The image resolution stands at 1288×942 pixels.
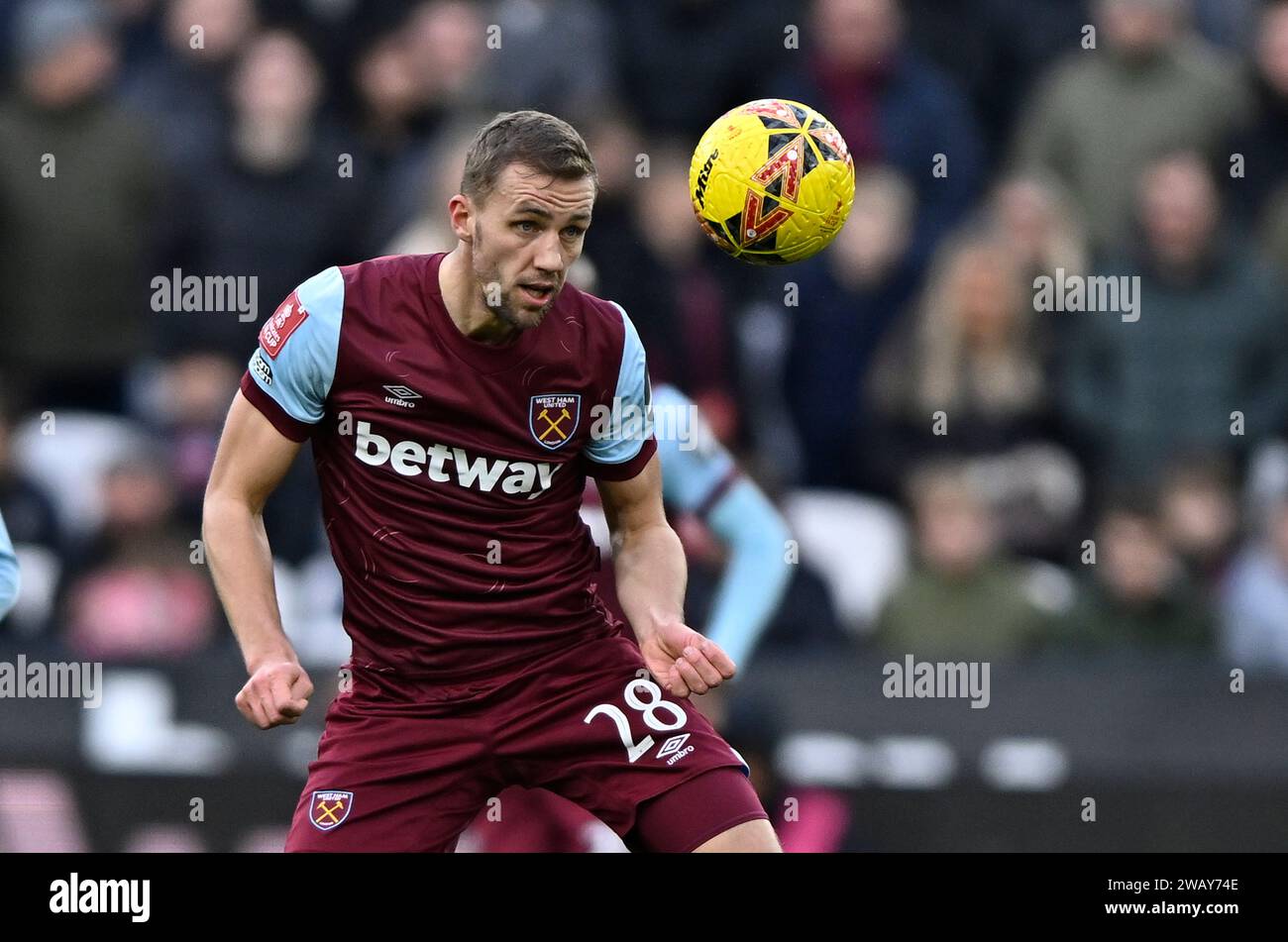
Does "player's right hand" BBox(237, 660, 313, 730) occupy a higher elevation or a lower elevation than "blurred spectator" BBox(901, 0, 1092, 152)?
lower

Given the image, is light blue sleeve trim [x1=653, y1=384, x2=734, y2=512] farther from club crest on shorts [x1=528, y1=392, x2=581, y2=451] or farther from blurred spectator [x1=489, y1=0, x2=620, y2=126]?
blurred spectator [x1=489, y1=0, x2=620, y2=126]

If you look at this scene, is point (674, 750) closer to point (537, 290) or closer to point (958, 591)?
point (537, 290)

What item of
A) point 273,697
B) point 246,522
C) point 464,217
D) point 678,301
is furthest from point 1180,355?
point 273,697

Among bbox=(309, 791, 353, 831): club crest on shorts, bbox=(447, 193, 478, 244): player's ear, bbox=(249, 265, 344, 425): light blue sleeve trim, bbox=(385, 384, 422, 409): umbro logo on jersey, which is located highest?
bbox=(447, 193, 478, 244): player's ear

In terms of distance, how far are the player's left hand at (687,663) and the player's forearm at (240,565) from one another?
976 mm

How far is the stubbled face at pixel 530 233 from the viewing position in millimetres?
5891

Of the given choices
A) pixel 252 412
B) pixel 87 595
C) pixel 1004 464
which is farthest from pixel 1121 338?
pixel 252 412

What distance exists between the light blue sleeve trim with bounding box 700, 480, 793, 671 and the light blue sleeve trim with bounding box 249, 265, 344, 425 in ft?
6.58

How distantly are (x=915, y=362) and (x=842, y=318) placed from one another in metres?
0.43

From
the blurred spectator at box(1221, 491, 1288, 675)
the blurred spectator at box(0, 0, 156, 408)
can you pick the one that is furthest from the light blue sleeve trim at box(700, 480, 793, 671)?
the blurred spectator at box(0, 0, 156, 408)

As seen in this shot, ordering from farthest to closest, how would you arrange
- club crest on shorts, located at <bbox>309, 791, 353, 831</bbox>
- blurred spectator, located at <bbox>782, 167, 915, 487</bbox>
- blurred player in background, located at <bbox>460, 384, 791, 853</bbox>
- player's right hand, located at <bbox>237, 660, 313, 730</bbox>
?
blurred spectator, located at <bbox>782, 167, 915, 487</bbox>
blurred player in background, located at <bbox>460, 384, 791, 853</bbox>
club crest on shorts, located at <bbox>309, 791, 353, 831</bbox>
player's right hand, located at <bbox>237, 660, 313, 730</bbox>

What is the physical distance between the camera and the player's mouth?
5910mm

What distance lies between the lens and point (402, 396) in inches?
240

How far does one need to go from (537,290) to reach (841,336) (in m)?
4.99
